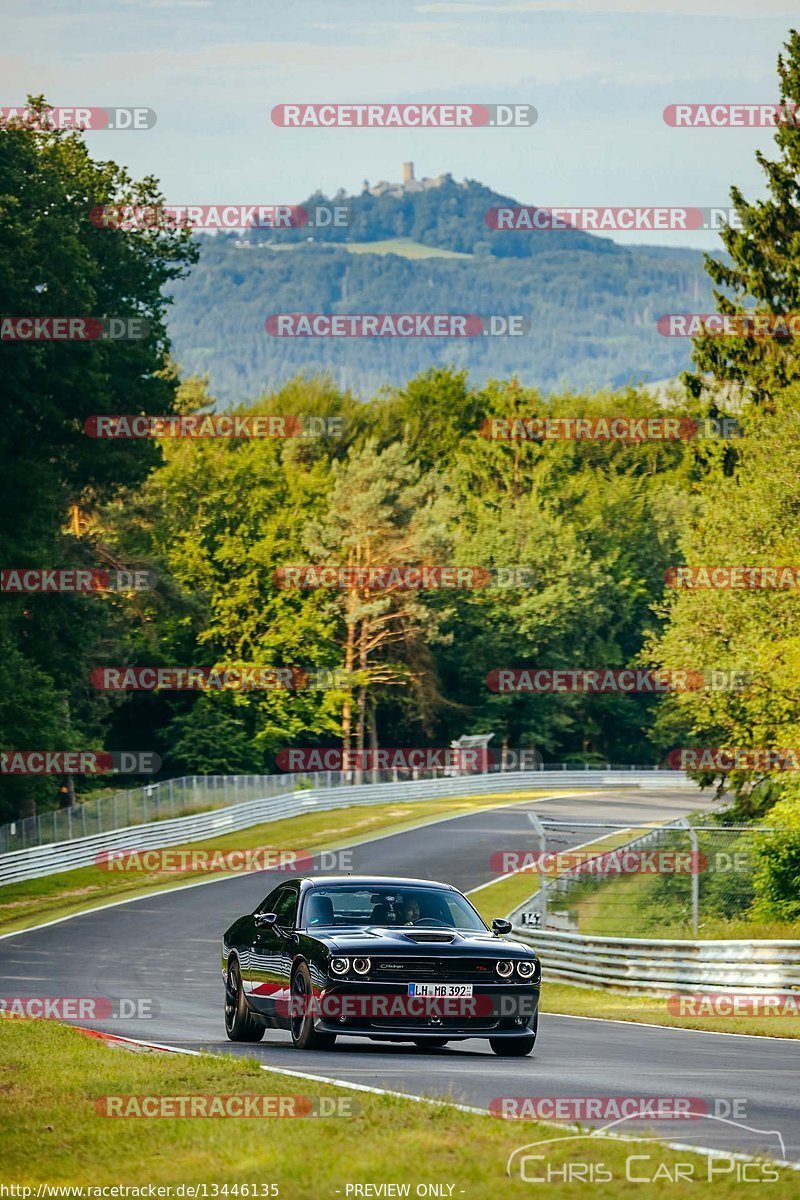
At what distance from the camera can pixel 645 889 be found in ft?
128

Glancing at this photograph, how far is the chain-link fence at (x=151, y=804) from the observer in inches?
1877

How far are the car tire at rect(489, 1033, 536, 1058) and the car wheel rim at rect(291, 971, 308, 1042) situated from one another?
1.54 metres

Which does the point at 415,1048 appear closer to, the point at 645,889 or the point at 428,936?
the point at 428,936

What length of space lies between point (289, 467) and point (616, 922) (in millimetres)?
55642

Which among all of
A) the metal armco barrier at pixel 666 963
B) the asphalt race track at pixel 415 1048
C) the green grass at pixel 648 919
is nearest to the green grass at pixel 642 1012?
the metal armco barrier at pixel 666 963

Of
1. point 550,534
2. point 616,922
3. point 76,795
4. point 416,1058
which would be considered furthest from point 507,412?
point 416,1058

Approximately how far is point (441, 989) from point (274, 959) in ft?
5.83

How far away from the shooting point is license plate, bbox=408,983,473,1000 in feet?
47.8

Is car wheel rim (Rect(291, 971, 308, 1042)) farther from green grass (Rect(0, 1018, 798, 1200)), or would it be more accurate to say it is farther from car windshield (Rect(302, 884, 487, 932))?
green grass (Rect(0, 1018, 798, 1200))

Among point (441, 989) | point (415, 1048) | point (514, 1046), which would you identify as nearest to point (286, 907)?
point (415, 1048)

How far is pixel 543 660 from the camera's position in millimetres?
95688

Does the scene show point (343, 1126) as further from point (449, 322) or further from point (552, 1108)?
point (449, 322)

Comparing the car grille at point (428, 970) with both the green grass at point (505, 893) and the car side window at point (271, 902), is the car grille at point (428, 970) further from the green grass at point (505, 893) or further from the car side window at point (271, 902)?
the green grass at point (505, 893)

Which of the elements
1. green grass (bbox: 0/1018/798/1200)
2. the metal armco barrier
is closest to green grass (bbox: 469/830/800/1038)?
the metal armco barrier
